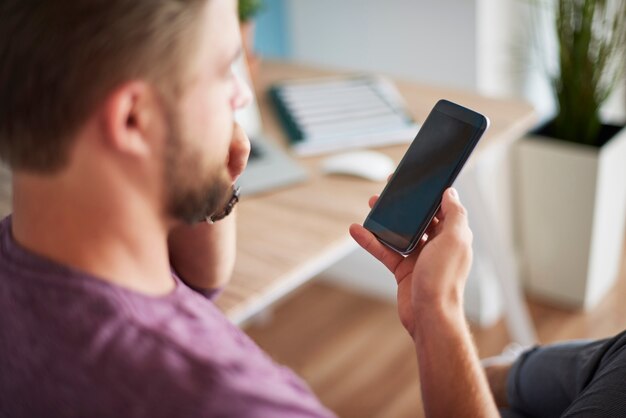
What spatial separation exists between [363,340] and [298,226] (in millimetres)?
924

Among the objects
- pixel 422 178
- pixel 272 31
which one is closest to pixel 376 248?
pixel 422 178

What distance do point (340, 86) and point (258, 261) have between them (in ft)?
2.14

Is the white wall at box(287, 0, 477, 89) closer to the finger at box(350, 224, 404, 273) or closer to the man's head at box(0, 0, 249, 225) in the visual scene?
the finger at box(350, 224, 404, 273)

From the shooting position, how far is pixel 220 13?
636 mm

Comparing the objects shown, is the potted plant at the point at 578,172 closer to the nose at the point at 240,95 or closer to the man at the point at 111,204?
the nose at the point at 240,95

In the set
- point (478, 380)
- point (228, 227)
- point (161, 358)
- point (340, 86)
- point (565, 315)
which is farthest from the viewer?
point (565, 315)

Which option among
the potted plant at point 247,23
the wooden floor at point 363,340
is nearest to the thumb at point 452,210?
the potted plant at point 247,23

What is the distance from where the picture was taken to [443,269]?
2.53ft

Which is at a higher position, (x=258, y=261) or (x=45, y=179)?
(x=45, y=179)

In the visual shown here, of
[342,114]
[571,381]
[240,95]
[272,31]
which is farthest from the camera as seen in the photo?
[272,31]

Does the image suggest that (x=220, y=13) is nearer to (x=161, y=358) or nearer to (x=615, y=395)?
(x=161, y=358)

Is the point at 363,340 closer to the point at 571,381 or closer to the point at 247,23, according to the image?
the point at 247,23

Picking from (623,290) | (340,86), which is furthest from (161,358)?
(623,290)

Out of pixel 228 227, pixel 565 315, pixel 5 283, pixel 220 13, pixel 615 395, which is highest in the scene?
pixel 220 13
